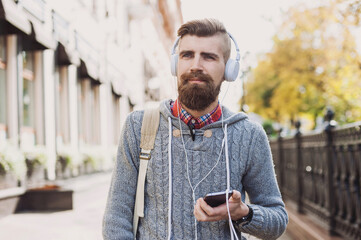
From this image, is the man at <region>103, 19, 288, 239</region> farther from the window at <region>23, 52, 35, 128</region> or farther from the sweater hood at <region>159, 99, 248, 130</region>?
the window at <region>23, 52, 35, 128</region>

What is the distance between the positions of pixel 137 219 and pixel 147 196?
12cm

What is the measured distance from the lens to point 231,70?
242cm

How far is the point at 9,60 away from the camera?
822 centimetres

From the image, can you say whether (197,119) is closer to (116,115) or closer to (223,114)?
(223,114)

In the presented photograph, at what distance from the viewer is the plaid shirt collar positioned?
91.7 inches

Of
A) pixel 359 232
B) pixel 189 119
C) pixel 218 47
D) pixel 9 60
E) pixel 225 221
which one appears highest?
pixel 9 60

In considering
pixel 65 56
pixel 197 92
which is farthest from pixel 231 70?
pixel 65 56

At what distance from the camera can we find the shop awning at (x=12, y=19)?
280 inches

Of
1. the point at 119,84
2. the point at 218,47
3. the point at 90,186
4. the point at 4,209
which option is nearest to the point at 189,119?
the point at 218,47

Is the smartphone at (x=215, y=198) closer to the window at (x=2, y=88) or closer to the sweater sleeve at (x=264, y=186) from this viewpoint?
the sweater sleeve at (x=264, y=186)

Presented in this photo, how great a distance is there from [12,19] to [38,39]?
4.34 feet

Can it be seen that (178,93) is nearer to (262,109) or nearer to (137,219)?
(137,219)

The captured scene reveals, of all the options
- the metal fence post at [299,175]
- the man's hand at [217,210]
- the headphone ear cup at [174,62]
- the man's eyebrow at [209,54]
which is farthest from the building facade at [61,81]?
the man's hand at [217,210]

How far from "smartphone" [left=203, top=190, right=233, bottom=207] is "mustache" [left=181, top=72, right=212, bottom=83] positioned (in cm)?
60
